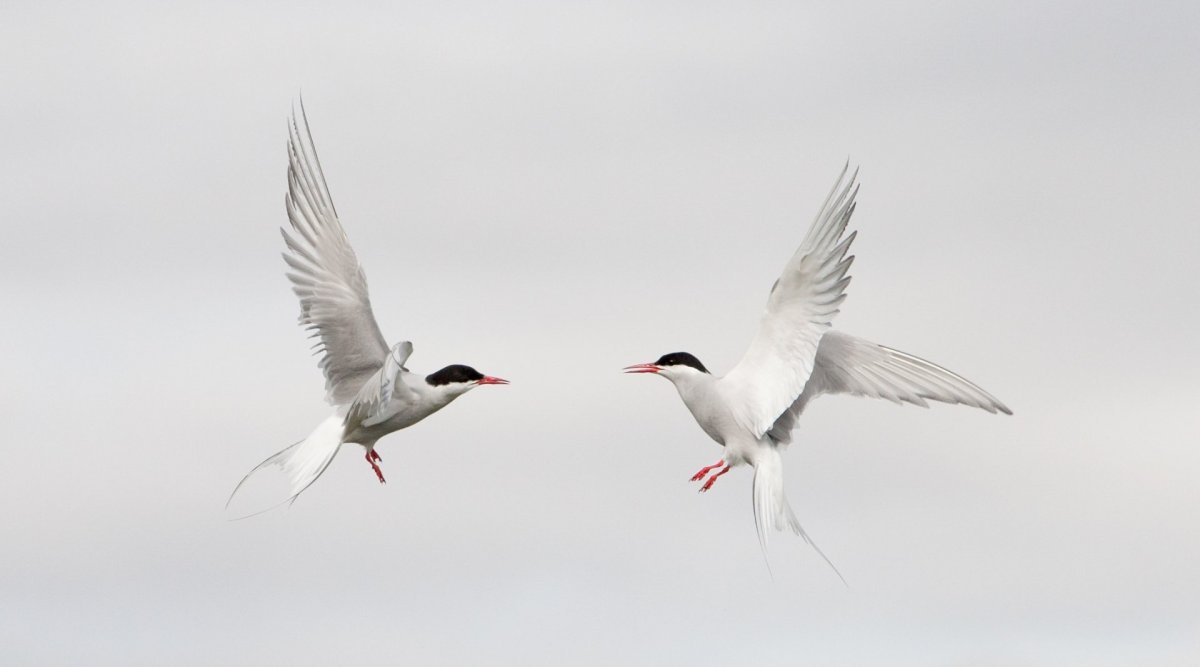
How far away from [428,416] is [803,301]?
11.8ft

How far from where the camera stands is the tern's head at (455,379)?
1778 centimetres

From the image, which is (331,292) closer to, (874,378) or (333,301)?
(333,301)

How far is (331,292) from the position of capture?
18641 millimetres

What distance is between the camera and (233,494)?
15.5 meters

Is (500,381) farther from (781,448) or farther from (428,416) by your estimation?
(781,448)

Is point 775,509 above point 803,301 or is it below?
below

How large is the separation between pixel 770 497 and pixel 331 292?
15.0ft

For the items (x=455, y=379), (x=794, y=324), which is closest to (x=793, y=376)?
(x=794, y=324)

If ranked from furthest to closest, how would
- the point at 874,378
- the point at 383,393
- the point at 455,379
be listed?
1. the point at 874,378
2. the point at 455,379
3. the point at 383,393

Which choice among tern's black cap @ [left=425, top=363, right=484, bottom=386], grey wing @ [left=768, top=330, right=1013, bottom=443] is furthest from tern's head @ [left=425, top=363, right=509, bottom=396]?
grey wing @ [left=768, top=330, right=1013, bottom=443]

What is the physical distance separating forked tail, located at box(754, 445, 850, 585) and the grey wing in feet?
1.81

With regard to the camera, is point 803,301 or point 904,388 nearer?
point 803,301

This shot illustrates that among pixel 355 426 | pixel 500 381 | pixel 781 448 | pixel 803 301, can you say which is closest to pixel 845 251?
pixel 803 301

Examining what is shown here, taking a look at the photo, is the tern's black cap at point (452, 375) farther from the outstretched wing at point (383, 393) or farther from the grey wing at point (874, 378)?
the grey wing at point (874, 378)
